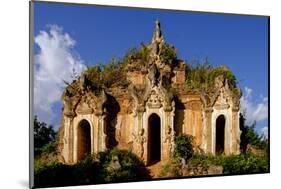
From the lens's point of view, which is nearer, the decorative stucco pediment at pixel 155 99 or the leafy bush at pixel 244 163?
the decorative stucco pediment at pixel 155 99

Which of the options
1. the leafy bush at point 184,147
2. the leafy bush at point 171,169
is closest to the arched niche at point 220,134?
the leafy bush at point 184,147

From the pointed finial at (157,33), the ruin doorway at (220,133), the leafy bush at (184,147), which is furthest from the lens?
the ruin doorway at (220,133)

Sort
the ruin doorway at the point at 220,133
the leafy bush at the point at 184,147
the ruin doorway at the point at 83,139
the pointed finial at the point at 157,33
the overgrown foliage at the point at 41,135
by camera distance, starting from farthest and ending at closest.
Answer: the ruin doorway at the point at 220,133 → the leafy bush at the point at 184,147 → the pointed finial at the point at 157,33 → the ruin doorway at the point at 83,139 → the overgrown foliage at the point at 41,135

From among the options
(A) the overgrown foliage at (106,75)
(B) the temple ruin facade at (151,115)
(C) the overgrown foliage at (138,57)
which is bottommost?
(B) the temple ruin facade at (151,115)

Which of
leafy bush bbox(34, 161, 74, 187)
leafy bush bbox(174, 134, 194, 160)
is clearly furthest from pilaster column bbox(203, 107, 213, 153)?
leafy bush bbox(34, 161, 74, 187)

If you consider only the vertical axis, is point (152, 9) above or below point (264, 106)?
above

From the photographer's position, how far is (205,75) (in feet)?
15.8

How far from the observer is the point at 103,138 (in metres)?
4.52

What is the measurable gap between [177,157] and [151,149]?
0.75 ft

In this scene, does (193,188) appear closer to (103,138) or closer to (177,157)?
(177,157)

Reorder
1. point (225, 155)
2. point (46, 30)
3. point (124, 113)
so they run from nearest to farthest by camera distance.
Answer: point (46, 30) < point (124, 113) < point (225, 155)

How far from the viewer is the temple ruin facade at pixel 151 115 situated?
4473 millimetres

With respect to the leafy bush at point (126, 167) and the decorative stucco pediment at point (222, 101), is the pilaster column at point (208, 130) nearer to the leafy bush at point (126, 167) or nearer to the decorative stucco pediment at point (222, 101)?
the decorative stucco pediment at point (222, 101)

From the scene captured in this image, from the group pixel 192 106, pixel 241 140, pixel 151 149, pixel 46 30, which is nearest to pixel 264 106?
pixel 241 140
